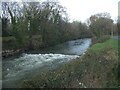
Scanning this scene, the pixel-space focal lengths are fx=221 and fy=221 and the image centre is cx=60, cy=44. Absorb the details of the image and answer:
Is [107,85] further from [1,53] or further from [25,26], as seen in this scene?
[25,26]

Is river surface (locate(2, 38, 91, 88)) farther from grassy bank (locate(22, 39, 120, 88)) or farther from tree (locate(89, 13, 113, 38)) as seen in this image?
tree (locate(89, 13, 113, 38))

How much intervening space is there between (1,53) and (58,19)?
23.4 metres

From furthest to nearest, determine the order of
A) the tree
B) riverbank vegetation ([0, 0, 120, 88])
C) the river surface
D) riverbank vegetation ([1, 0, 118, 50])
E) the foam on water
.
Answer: the tree < riverbank vegetation ([1, 0, 118, 50]) < the foam on water < the river surface < riverbank vegetation ([0, 0, 120, 88])

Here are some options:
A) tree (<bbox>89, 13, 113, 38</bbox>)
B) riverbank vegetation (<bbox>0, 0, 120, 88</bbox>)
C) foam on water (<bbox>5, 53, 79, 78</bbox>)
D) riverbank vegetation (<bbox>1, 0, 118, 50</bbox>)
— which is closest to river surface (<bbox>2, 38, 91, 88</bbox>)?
foam on water (<bbox>5, 53, 79, 78</bbox>)

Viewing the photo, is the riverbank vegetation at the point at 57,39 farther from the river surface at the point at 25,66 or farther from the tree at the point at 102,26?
the river surface at the point at 25,66

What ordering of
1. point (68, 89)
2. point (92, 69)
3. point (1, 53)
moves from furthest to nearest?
point (1, 53) → point (92, 69) → point (68, 89)

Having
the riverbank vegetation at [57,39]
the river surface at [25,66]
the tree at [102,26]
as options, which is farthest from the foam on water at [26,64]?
the tree at [102,26]

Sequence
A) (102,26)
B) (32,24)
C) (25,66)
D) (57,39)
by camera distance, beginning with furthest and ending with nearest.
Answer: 1. (102,26)
2. (57,39)
3. (32,24)
4. (25,66)

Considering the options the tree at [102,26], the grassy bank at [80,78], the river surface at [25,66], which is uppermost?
the tree at [102,26]

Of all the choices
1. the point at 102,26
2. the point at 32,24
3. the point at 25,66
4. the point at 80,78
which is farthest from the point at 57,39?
the point at 80,78

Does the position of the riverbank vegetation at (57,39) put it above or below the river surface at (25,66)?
above

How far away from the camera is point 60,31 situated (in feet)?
169

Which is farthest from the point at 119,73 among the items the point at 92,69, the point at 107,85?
the point at 107,85

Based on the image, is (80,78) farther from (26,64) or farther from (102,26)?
(102,26)
